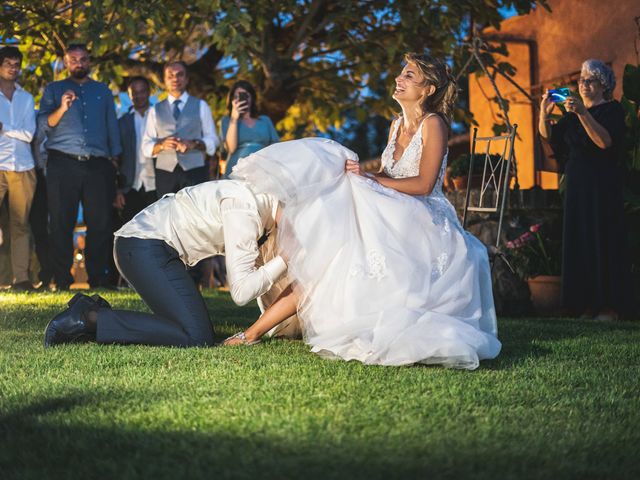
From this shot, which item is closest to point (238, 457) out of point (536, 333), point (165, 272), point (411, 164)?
point (165, 272)

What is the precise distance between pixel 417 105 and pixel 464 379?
75.6 inches

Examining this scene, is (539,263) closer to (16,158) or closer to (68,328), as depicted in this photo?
(68,328)

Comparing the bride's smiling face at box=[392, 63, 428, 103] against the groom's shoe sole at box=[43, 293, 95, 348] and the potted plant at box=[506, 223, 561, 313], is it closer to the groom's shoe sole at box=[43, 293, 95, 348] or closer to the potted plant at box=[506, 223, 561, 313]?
the groom's shoe sole at box=[43, 293, 95, 348]

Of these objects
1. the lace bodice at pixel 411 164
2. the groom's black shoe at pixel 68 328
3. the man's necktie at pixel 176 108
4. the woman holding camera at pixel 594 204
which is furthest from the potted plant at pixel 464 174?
the groom's black shoe at pixel 68 328

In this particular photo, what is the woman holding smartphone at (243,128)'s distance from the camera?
28.6 feet

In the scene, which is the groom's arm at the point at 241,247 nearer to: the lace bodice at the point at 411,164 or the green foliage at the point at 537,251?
the lace bodice at the point at 411,164

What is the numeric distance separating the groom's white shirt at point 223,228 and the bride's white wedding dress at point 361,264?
0.38ft

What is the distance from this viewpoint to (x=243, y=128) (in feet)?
28.9

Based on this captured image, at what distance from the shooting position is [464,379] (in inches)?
163

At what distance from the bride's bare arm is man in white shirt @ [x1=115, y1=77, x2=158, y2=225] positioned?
203 inches

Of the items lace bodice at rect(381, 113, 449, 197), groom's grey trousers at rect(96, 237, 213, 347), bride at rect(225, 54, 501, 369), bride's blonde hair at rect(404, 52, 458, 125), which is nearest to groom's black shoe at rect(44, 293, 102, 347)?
groom's grey trousers at rect(96, 237, 213, 347)

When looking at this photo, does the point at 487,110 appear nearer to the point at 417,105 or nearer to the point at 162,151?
the point at 162,151

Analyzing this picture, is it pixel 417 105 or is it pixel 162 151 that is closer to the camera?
pixel 417 105

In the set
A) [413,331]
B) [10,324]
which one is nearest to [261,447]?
[413,331]
